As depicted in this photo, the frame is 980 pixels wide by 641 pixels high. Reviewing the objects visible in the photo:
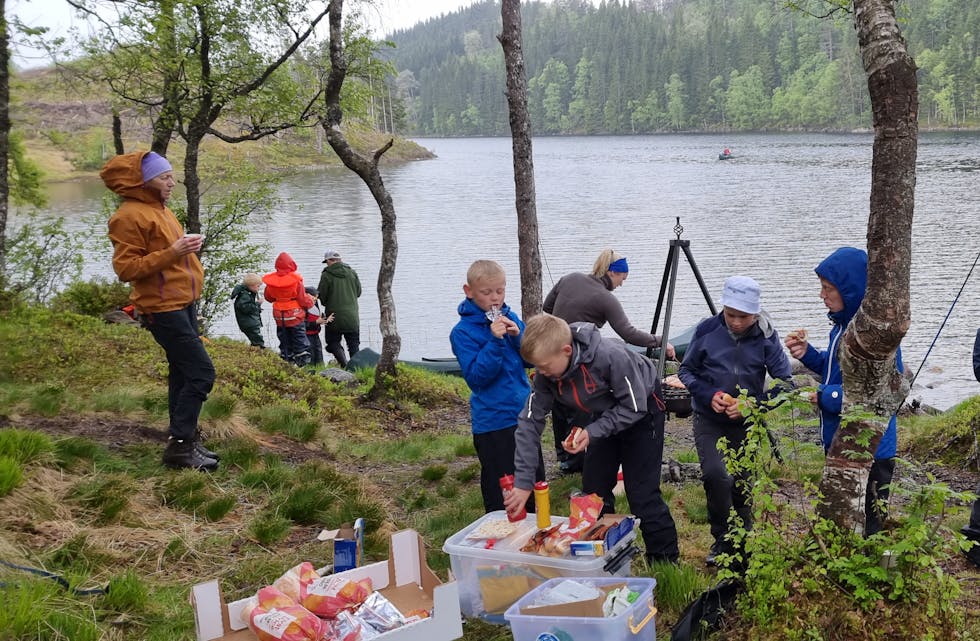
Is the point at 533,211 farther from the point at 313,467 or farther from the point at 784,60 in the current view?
the point at 784,60

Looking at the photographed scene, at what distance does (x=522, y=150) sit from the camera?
9070 mm

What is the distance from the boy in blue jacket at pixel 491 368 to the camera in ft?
16.0

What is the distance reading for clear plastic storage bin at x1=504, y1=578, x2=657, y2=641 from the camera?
327cm

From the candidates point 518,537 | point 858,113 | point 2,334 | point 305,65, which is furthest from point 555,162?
point 518,537

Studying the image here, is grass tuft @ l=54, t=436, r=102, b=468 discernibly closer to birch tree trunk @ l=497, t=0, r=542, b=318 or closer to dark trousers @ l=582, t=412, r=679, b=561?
dark trousers @ l=582, t=412, r=679, b=561

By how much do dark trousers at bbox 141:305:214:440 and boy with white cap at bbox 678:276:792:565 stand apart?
315 centimetres

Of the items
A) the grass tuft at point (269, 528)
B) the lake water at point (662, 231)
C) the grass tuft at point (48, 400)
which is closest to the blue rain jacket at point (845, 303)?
the grass tuft at point (269, 528)

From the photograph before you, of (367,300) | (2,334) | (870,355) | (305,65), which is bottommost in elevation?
(367,300)

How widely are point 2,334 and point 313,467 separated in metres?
5.57

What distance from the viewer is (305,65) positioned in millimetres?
13750

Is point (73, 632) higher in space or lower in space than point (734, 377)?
lower

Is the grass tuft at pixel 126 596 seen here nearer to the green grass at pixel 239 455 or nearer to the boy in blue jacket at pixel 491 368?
the boy in blue jacket at pixel 491 368

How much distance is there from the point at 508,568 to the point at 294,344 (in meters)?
9.44

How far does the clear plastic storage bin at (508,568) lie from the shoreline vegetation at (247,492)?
132 mm
